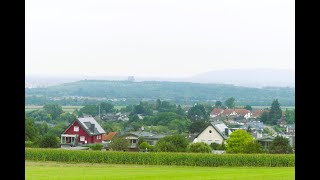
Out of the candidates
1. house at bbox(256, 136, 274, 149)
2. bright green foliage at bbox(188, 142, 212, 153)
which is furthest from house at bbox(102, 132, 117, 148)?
house at bbox(256, 136, 274, 149)

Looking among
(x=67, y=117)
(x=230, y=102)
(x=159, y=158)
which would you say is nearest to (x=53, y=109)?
(x=67, y=117)

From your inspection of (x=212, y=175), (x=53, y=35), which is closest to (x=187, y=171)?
(x=212, y=175)

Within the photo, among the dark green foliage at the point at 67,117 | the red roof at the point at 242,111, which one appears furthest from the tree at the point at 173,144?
the dark green foliage at the point at 67,117

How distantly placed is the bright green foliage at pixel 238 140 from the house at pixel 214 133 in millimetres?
25

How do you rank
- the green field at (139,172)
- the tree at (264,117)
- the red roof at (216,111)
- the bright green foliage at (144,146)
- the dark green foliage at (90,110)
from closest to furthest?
the tree at (264,117) → the red roof at (216,111) → the dark green foliage at (90,110) → the bright green foliage at (144,146) → the green field at (139,172)

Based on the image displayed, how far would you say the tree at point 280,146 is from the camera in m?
1.54

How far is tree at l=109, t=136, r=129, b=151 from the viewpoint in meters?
1.87

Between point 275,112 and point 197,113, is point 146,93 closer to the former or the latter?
point 197,113

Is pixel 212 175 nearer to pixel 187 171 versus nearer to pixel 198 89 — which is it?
pixel 187 171

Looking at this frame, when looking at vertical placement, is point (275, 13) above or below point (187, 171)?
above

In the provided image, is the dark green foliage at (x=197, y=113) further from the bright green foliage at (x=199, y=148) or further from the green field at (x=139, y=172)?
the green field at (x=139, y=172)

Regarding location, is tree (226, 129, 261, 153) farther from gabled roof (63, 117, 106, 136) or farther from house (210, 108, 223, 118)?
gabled roof (63, 117, 106, 136)

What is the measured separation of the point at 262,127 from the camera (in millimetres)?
1614
